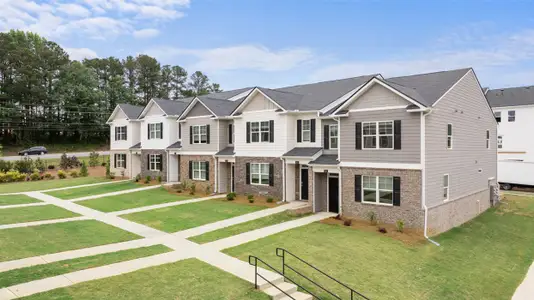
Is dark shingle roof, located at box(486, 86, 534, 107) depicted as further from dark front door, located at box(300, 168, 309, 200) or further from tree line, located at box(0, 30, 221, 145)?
tree line, located at box(0, 30, 221, 145)

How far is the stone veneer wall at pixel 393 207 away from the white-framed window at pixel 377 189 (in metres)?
0.25

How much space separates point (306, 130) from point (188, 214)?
9.02 metres

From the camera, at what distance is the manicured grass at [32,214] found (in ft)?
58.2

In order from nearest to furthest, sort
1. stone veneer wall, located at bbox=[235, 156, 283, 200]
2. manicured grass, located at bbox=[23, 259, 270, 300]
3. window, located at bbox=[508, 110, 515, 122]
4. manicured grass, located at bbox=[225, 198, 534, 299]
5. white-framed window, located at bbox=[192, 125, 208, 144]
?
manicured grass, located at bbox=[23, 259, 270, 300], manicured grass, located at bbox=[225, 198, 534, 299], stone veneer wall, located at bbox=[235, 156, 283, 200], white-framed window, located at bbox=[192, 125, 208, 144], window, located at bbox=[508, 110, 515, 122]

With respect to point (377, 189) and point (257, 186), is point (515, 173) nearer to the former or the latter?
point (377, 189)

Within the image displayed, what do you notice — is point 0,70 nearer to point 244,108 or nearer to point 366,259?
point 244,108

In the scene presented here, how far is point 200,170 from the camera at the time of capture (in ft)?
90.1

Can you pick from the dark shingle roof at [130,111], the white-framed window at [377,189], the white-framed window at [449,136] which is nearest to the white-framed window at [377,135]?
the white-framed window at [377,189]

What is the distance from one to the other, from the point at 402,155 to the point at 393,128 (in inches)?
54.4

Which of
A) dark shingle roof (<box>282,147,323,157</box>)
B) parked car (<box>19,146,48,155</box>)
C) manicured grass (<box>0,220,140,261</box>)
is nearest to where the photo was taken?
manicured grass (<box>0,220,140,261</box>)

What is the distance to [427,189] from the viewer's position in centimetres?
1627

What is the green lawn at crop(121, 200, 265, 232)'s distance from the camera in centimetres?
1711

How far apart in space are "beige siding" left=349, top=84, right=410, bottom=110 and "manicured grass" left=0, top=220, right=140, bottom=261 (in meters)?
12.5

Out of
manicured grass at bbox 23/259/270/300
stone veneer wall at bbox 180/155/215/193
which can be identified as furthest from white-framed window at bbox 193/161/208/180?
manicured grass at bbox 23/259/270/300
